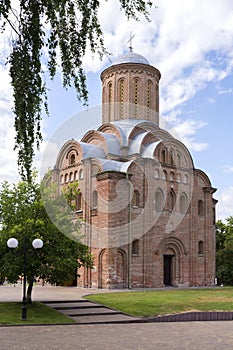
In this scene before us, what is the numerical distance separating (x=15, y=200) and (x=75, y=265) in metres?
3.63

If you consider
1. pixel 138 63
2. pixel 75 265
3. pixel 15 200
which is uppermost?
pixel 138 63

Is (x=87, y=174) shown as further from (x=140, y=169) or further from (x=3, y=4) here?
(x=3, y=4)

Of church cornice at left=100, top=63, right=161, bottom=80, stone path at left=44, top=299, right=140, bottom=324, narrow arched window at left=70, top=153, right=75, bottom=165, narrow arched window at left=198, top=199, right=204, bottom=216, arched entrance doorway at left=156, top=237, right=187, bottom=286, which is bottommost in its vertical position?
stone path at left=44, top=299, right=140, bottom=324

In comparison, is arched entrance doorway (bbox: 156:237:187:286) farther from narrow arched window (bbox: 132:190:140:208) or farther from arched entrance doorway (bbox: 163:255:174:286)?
narrow arched window (bbox: 132:190:140:208)

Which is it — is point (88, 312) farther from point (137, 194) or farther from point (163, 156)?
point (163, 156)

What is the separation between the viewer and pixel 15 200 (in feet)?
61.6

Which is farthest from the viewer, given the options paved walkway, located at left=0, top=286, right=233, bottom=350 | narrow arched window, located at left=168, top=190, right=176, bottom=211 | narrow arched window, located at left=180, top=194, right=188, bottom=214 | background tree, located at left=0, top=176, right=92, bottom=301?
narrow arched window, located at left=180, top=194, right=188, bottom=214

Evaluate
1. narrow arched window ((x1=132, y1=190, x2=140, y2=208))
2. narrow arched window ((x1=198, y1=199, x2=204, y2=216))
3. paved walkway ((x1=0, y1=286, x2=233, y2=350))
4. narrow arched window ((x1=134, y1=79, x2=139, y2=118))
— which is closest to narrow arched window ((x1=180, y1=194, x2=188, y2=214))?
narrow arched window ((x1=198, y1=199, x2=204, y2=216))

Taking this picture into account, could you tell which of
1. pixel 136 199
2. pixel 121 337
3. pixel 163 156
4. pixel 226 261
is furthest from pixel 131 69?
pixel 121 337

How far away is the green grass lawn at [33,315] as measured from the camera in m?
15.5

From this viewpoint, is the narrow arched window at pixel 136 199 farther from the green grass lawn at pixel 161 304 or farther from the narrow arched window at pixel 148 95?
the green grass lawn at pixel 161 304

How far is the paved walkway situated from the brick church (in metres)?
13.5

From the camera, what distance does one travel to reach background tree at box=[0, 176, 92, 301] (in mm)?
17484

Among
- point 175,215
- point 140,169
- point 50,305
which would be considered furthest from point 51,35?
point 175,215
